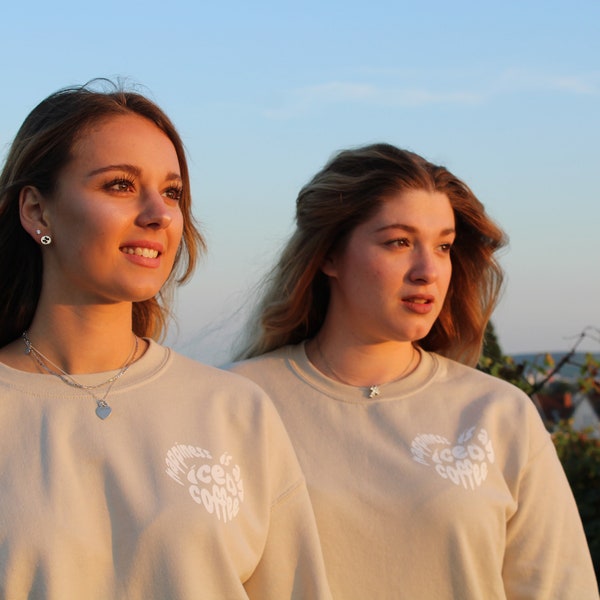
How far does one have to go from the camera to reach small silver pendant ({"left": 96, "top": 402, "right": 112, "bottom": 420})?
3.38m

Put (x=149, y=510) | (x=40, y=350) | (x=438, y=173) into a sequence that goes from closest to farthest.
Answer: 1. (x=149, y=510)
2. (x=40, y=350)
3. (x=438, y=173)

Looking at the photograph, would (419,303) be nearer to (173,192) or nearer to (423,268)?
(423,268)

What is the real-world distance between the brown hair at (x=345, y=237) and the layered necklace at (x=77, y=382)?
47.5 inches

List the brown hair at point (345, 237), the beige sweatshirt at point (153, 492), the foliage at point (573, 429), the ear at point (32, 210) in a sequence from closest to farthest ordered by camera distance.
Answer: the beige sweatshirt at point (153, 492), the ear at point (32, 210), the brown hair at point (345, 237), the foliage at point (573, 429)

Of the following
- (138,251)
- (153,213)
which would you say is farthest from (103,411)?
(153,213)

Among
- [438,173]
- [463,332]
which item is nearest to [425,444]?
[463,332]

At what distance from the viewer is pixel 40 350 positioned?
11.5ft

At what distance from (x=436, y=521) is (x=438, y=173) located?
1375mm

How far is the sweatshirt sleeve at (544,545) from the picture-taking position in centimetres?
409

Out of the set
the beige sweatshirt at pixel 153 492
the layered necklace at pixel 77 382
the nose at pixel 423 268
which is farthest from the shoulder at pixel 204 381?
the nose at pixel 423 268

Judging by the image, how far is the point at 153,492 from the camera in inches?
130

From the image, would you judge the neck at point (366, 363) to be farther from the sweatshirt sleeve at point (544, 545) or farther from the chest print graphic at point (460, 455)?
the sweatshirt sleeve at point (544, 545)

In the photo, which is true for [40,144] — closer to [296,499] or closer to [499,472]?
[296,499]

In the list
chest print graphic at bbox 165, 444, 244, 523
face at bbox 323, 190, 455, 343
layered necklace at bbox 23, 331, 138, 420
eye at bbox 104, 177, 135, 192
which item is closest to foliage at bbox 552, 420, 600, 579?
face at bbox 323, 190, 455, 343
